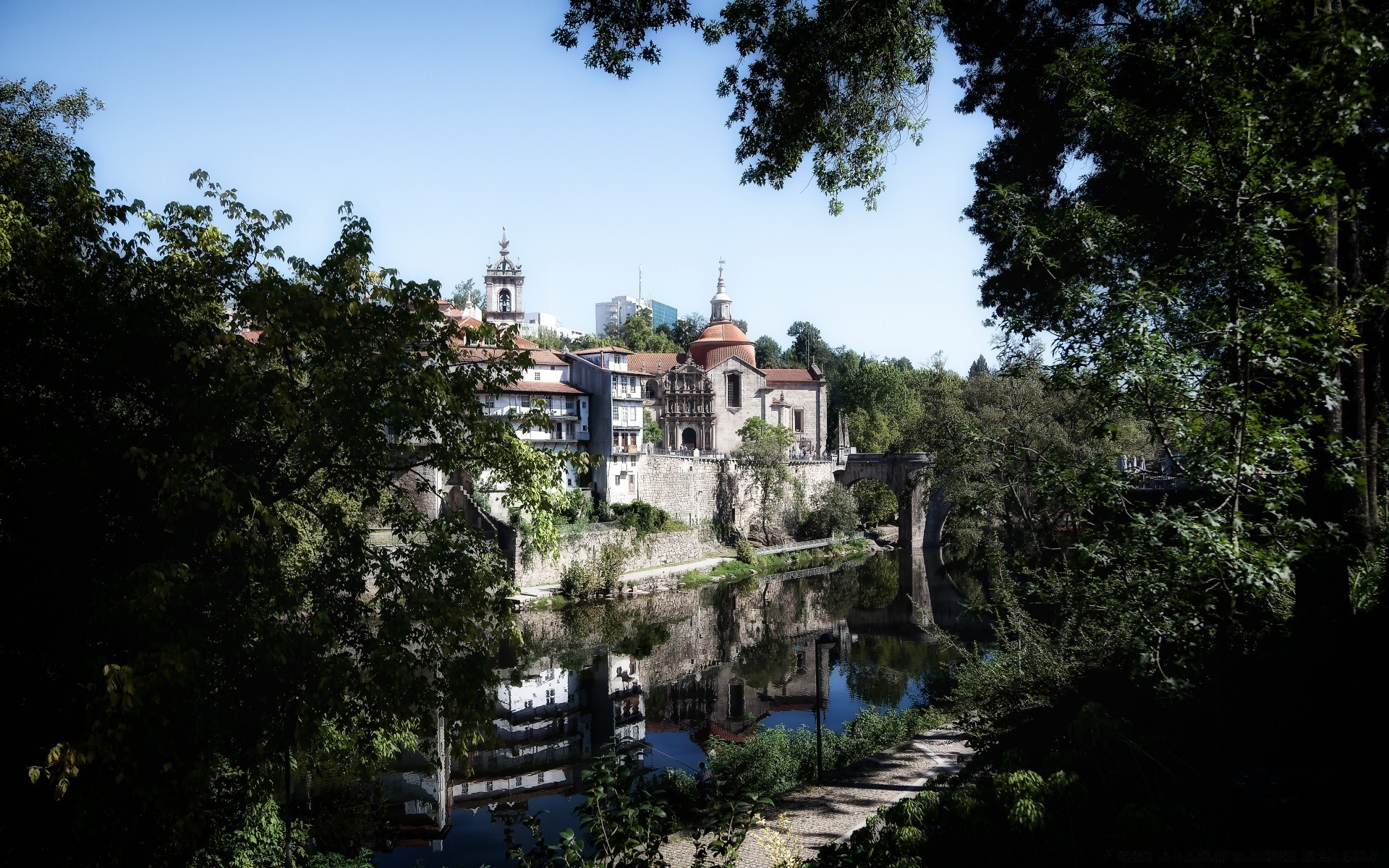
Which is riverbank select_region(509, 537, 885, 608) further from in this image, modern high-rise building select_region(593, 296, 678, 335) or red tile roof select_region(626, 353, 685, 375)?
modern high-rise building select_region(593, 296, 678, 335)

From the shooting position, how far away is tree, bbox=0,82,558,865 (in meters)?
6.28

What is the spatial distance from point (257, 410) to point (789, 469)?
124ft

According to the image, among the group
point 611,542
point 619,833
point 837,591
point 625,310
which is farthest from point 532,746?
point 625,310

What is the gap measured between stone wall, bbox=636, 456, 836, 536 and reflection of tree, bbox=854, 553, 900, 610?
19.7ft

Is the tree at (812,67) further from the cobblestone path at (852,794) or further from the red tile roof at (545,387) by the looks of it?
the red tile roof at (545,387)

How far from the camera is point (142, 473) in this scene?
241 inches

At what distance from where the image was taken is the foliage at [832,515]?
140 feet

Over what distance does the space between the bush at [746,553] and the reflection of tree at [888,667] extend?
11668 millimetres

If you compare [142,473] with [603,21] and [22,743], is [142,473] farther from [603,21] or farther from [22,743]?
[603,21]

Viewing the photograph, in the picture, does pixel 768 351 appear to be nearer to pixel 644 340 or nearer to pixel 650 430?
pixel 644 340

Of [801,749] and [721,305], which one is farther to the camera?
[721,305]

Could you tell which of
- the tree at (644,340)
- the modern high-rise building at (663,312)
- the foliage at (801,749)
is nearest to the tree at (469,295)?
the tree at (644,340)

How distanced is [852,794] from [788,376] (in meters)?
44.5

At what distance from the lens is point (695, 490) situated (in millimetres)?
39969
